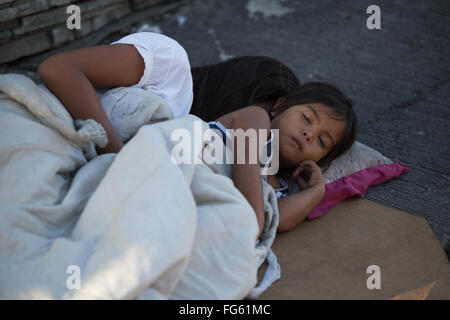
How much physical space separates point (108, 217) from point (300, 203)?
79 cm

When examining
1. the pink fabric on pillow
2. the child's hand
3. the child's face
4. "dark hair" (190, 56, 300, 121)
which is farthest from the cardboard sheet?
"dark hair" (190, 56, 300, 121)

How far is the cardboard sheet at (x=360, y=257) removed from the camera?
1690 millimetres

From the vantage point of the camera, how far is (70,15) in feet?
9.72

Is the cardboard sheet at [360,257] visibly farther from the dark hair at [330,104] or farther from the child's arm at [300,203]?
the dark hair at [330,104]

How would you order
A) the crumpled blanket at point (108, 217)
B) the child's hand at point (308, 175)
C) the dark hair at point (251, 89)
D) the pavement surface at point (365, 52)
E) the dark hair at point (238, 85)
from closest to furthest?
the crumpled blanket at point (108, 217), the child's hand at point (308, 175), the dark hair at point (251, 89), the dark hair at point (238, 85), the pavement surface at point (365, 52)

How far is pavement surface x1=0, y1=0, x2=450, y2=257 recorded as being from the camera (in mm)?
2516

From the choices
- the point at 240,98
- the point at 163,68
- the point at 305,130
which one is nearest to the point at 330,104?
the point at 305,130

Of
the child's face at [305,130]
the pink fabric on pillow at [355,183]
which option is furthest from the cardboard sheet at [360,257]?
the child's face at [305,130]

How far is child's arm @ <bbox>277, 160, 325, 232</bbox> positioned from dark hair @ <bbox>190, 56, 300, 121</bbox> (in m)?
0.45

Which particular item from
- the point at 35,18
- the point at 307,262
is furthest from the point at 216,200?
the point at 35,18

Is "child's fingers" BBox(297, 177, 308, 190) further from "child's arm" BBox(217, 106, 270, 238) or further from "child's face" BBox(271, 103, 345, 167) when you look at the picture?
"child's arm" BBox(217, 106, 270, 238)

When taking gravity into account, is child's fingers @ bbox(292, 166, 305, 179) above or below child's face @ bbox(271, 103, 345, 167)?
below

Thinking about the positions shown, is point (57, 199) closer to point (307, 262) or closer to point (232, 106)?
point (307, 262)

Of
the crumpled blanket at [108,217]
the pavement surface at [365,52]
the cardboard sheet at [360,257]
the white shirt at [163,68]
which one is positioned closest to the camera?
the crumpled blanket at [108,217]
